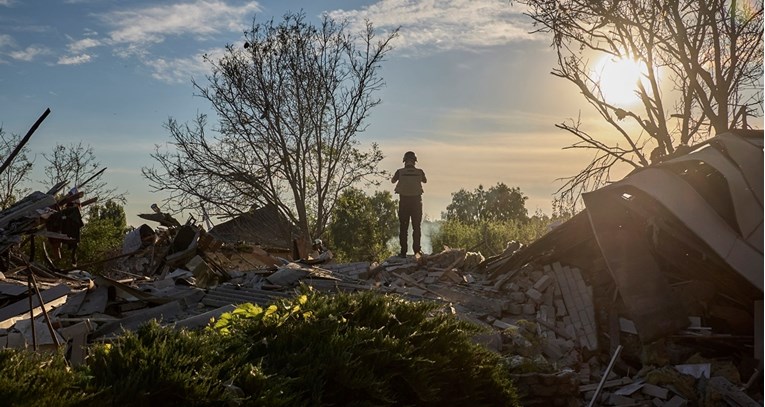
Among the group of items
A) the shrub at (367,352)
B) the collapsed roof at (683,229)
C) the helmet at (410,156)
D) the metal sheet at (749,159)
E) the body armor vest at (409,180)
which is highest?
the helmet at (410,156)

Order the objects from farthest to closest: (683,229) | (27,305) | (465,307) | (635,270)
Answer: (465,307) → (635,270) → (27,305) → (683,229)

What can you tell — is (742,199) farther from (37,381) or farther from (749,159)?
(37,381)

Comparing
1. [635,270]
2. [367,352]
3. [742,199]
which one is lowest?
[367,352]

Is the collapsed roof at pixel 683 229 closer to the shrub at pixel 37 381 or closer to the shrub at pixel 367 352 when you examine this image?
the shrub at pixel 367 352

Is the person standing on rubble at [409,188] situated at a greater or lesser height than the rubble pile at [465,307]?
greater

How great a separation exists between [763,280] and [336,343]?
618 cm

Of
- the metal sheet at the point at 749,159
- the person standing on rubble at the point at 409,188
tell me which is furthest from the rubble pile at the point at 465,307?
the metal sheet at the point at 749,159

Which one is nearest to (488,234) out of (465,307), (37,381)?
(465,307)

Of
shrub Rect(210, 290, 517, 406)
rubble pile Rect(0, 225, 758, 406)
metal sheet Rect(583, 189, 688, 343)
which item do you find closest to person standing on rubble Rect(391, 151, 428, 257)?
rubble pile Rect(0, 225, 758, 406)

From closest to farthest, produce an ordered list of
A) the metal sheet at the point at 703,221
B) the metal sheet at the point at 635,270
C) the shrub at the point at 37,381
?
the shrub at the point at 37,381 → the metal sheet at the point at 703,221 → the metal sheet at the point at 635,270

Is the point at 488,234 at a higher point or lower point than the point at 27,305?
higher

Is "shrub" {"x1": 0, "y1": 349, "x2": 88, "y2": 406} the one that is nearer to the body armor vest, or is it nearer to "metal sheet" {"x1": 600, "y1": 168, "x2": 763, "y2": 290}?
"metal sheet" {"x1": 600, "y1": 168, "x2": 763, "y2": 290}

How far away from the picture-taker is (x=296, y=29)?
25.8 meters

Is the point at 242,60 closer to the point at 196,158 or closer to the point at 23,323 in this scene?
the point at 196,158
